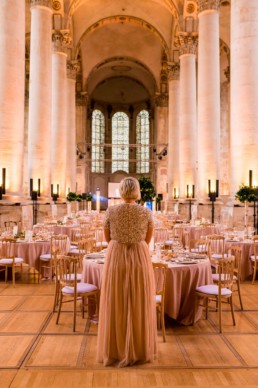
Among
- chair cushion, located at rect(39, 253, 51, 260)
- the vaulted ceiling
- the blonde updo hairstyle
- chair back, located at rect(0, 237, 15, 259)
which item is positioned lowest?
chair cushion, located at rect(39, 253, 51, 260)

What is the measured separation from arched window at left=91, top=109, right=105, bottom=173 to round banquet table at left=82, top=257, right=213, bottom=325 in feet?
122

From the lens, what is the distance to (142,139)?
143ft

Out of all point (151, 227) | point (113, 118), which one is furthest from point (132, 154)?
point (151, 227)

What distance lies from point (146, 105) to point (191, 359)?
132ft

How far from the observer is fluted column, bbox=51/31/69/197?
72.4 ft

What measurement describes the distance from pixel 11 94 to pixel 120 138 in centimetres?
3246

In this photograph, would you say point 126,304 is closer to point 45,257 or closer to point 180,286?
point 180,286

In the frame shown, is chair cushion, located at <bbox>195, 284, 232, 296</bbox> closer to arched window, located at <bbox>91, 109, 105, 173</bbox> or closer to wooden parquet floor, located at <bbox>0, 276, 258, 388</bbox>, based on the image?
wooden parquet floor, located at <bbox>0, 276, 258, 388</bbox>

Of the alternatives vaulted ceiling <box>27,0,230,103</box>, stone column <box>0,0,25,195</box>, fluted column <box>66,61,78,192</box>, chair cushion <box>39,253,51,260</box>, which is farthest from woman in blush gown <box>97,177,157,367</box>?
fluted column <box>66,61,78,192</box>

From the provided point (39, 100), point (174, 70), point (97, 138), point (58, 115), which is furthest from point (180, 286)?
point (97, 138)

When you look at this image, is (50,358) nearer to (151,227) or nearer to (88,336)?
(88,336)

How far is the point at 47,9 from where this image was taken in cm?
1734

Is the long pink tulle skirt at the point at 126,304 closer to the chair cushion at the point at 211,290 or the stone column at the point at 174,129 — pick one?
the chair cushion at the point at 211,290

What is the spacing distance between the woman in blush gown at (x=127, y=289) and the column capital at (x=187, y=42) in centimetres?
2012
